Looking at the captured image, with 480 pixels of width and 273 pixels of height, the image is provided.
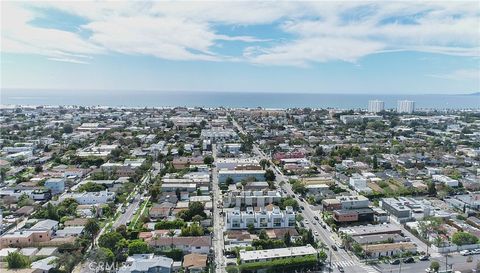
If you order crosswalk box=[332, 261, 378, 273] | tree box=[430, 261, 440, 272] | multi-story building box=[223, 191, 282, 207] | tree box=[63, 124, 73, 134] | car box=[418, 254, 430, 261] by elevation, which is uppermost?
tree box=[63, 124, 73, 134]

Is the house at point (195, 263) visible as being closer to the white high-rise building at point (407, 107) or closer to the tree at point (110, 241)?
the tree at point (110, 241)

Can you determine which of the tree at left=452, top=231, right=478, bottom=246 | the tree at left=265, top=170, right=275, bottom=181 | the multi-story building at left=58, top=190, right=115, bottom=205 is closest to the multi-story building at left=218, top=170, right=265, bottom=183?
the tree at left=265, top=170, right=275, bottom=181

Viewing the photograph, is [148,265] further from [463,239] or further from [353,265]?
[463,239]

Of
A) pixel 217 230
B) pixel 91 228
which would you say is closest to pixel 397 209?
pixel 217 230

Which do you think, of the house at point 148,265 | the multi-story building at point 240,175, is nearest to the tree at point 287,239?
the house at point 148,265

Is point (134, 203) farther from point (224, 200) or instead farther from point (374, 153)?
point (374, 153)

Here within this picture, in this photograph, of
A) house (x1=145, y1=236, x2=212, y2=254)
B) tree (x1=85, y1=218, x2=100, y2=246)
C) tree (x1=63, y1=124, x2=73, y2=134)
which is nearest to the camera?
house (x1=145, y1=236, x2=212, y2=254)
